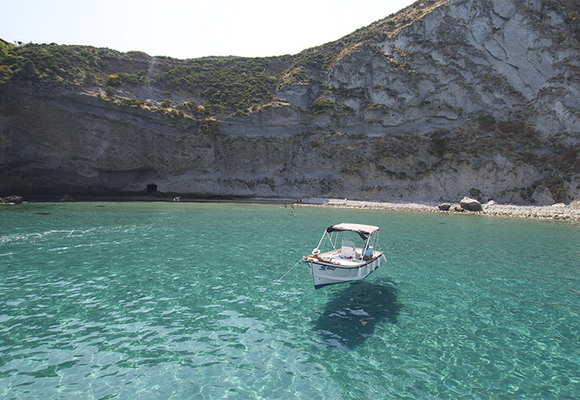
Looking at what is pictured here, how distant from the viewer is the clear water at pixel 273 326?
6.83 metres

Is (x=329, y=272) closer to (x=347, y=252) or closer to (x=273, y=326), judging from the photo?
(x=347, y=252)

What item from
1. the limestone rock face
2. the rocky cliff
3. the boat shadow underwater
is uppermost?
the rocky cliff

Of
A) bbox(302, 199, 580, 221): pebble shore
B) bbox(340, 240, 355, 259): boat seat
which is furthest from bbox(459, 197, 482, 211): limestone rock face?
bbox(340, 240, 355, 259): boat seat

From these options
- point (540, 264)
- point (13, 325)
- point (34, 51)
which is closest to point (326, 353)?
point (13, 325)

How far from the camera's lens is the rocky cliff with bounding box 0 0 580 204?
5131 cm

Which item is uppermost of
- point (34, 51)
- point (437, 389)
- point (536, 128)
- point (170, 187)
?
point (34, 51)

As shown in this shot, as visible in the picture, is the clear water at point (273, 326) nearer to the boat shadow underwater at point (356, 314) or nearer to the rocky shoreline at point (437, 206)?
the boat shadow underwater at point (356, 314)

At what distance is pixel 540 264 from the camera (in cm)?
1767

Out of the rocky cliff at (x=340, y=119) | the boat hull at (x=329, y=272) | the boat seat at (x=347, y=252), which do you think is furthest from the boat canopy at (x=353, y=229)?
the rocky cliff at (x=340, y=119)

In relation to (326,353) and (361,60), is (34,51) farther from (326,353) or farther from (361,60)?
(326,353)

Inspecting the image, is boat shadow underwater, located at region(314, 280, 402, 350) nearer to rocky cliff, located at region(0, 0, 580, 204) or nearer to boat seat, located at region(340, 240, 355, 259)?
boat seat, located at region(340, 240, 355, 259)

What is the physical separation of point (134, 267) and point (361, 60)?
71896mm

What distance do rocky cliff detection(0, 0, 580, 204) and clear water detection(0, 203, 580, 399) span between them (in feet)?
138

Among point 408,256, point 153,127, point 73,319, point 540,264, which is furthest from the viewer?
point 153,127
